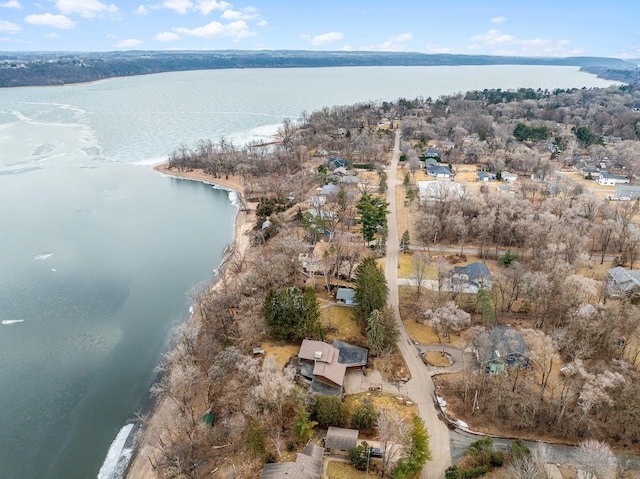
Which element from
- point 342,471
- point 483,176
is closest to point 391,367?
point 342,471

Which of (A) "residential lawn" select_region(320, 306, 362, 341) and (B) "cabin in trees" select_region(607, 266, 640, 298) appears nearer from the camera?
(A) "residential lawn" select_region(320, 306, 362, 341)

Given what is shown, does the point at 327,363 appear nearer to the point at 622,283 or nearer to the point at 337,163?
the point at 622,283

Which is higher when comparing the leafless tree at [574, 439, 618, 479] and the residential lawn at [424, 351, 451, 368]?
the leafless tree at [574, 439, 618, 479]

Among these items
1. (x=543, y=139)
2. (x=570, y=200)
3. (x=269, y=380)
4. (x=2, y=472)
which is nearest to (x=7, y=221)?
(x=2, y=472)

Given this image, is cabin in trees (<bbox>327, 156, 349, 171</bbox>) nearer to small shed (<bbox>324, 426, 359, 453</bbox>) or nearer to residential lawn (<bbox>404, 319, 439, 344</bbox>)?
residential lawn (<bbox>404, 319, 439, 344</bbox>)

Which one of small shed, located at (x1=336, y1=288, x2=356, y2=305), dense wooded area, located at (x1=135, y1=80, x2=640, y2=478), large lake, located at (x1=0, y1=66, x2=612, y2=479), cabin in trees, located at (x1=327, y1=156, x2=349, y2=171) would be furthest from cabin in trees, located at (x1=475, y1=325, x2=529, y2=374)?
cabin in trees, located at (x1=327, y1=156, x2=349, y2=171)

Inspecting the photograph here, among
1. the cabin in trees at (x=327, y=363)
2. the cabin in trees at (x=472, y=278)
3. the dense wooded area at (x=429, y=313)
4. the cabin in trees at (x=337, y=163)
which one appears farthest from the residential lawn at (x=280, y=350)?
the cabin in trees at (x=337, y=163)

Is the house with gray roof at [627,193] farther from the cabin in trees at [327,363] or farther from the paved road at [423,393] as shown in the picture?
the cabin in trees at [327,363]
